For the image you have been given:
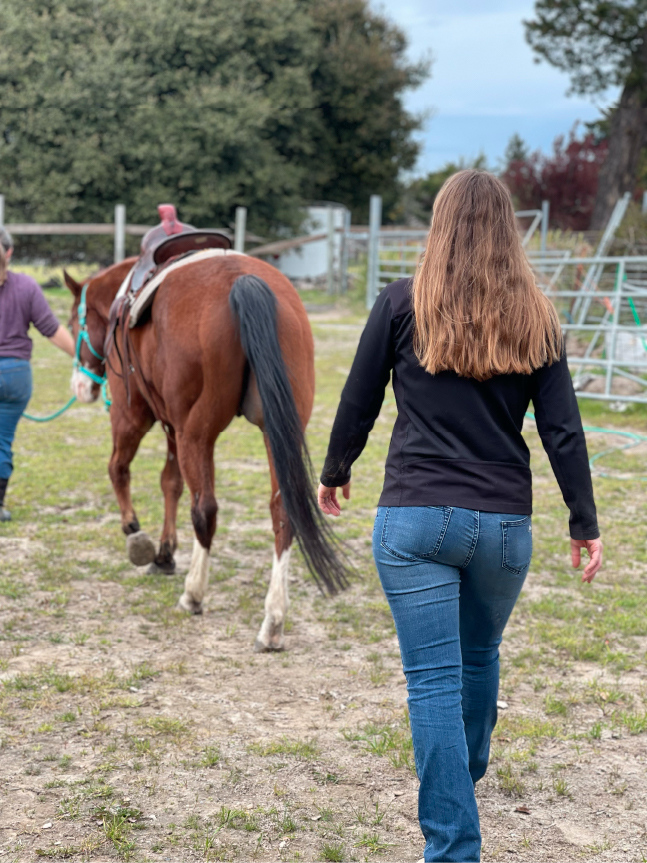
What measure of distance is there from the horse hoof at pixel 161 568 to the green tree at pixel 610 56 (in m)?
14.9

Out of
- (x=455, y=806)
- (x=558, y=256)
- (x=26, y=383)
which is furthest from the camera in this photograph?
(x=558, y=256)

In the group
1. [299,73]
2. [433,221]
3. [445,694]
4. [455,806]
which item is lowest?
[455,806]

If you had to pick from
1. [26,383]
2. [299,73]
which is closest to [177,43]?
[299,73]

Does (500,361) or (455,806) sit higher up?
(500,361)

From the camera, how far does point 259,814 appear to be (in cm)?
254

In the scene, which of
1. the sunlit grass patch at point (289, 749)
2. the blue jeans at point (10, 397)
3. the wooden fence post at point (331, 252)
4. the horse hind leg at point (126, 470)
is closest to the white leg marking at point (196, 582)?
the horse hind leg at point (126, 470)

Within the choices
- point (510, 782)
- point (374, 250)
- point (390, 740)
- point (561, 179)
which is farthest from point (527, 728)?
point (561, 179)

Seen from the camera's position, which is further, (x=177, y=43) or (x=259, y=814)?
(x=177, y=43)

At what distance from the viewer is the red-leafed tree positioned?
28297 millimetres

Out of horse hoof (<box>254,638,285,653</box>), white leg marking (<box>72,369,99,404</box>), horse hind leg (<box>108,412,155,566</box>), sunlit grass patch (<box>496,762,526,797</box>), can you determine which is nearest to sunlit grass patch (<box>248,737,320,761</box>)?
sunlit grass patch (<box>496,762,526,797</box>)

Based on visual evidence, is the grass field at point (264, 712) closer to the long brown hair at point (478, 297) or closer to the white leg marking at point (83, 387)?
the white leg marking at point (83, 387)

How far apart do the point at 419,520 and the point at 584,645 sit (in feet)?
7.31

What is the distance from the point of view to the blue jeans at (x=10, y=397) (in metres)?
5.24

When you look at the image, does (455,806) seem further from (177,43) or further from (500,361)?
(177,43)
